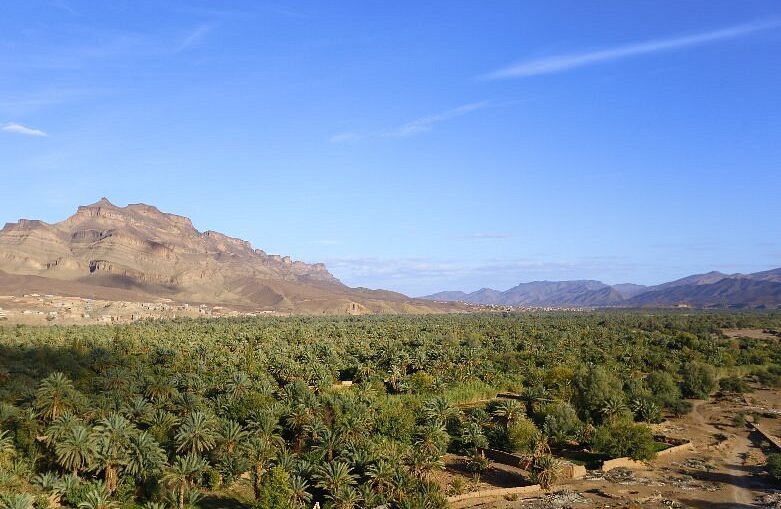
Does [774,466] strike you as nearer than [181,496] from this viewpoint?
No

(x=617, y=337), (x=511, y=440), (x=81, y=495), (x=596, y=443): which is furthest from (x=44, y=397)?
(x=617, y=337)

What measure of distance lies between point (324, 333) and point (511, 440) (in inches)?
2590

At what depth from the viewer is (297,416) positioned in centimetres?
4281

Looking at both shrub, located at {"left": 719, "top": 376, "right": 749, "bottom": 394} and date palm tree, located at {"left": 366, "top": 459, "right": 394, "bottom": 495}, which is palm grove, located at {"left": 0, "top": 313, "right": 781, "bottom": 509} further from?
shrub, located at {"left": 719, "top": 376, "right": 749, "bottom": 394}

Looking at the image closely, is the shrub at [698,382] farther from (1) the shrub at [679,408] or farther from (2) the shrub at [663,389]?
(1) the shrub at [679,408]

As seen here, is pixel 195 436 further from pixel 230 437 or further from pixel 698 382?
pixel 698 382

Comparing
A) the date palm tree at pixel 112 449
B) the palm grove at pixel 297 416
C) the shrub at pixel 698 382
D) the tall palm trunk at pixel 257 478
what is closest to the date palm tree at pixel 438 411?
the palm grove at pixel 297 416

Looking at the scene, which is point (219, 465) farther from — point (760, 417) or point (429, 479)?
point (760, 417)

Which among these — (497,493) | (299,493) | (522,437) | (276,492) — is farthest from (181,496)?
(522,437)

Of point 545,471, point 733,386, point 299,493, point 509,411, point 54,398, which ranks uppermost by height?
point 54,398

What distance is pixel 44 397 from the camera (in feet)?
133

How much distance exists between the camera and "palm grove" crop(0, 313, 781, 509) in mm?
32844

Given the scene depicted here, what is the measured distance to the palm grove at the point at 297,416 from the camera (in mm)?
32844

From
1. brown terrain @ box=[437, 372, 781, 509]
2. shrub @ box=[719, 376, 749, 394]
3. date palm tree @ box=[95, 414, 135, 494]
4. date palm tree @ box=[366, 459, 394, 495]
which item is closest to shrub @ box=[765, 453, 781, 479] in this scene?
brown terrain @ box=[437, 372, 781, 509]
